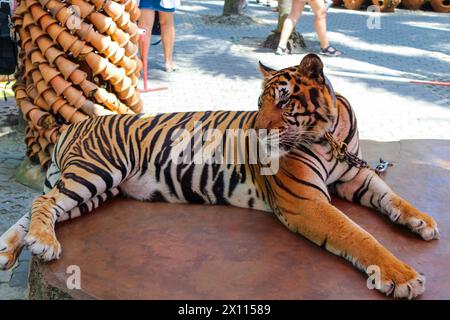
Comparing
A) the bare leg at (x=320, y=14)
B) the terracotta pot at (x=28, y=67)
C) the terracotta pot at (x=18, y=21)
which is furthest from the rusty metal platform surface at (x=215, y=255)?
the bare leg at (x=320, y=14)

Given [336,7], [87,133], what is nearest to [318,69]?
[87,133]

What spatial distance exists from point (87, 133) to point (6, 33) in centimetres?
392

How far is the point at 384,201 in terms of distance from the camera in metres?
3.18

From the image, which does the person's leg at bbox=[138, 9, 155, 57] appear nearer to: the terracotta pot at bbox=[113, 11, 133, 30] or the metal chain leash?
the terracotta pot at bbox=[113, 11, 133, 30]

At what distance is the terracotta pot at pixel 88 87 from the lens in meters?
4.63

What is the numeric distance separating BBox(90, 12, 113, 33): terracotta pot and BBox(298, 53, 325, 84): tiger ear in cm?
213

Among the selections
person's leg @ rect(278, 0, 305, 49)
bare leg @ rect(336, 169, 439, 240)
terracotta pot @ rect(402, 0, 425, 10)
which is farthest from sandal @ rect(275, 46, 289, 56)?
terracotta pot @ rect(402, 0, 425, 10)

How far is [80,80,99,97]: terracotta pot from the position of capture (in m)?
4.63

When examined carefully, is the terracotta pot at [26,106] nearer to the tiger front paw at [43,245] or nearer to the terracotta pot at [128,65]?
the terracotta pot at [128,65]

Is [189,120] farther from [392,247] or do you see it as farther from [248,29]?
[248,29]

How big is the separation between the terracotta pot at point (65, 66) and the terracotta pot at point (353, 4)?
13844 millimetres

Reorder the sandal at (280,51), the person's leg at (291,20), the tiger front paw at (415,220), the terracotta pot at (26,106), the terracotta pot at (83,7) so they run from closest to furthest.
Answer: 1. the tiger front paw at (415,220)
2. the terracotta pot at (83,7)
3. the terracotta pot at (26,106)
4. the person's leg at (291,20)
5. the sandal at (280,51)

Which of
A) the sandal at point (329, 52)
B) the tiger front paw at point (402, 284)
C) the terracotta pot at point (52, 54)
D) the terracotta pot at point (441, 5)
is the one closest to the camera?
the tiger front paw at point (402, 284)

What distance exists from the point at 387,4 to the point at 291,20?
7288 mm
